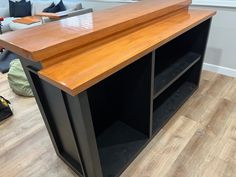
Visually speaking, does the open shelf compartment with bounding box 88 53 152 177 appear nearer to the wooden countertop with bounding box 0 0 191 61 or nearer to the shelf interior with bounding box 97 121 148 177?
the shelf interior with bounding box 97 121 148 177

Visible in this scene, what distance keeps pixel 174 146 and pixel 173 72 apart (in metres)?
0.62

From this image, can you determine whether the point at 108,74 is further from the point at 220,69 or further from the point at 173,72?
the point at 220,69

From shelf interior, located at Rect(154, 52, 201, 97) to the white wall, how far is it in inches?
21.0

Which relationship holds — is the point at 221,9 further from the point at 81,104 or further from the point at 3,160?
the point at 3,160

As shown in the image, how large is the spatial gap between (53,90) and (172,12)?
129 centimetres

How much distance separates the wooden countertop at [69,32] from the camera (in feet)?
3.08

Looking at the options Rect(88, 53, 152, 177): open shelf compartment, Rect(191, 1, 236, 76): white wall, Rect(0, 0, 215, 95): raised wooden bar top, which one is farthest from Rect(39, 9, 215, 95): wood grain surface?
Rect(191, 1, 236, 76): white wall

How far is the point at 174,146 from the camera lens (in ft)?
5.28

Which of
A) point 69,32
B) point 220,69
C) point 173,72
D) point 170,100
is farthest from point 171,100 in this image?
point 69,32

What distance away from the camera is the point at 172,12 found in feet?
5.79

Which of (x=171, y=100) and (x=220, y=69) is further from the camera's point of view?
A: (x=220, y=69)

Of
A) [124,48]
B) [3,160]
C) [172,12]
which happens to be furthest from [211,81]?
[3,160]

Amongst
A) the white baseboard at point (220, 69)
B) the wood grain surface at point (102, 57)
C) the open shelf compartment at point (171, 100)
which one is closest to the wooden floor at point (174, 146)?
the open shelf compartment at point (171, 100)

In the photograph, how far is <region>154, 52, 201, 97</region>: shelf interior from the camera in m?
1.55
